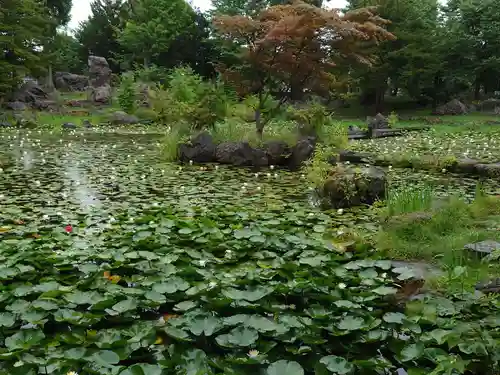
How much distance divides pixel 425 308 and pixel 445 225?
216 cm

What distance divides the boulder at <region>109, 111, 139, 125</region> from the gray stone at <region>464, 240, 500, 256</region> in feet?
62.4

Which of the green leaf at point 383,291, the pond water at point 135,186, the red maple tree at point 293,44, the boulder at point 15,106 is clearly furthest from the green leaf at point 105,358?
the boulder at point 15,106

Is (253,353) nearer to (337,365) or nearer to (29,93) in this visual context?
(337,365)

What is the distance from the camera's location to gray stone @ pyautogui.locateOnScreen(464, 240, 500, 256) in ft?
13.9

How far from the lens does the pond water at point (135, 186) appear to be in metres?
6.31

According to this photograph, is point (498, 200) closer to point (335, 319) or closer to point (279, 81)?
point (335, 319)

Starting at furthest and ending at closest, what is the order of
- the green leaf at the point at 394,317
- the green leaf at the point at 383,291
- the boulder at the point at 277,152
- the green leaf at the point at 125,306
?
the boulder at the point at 277,152
the green leaf at the point at 383,291
the green leaf at the point at 125,306
the green leaf at the point at 394,317

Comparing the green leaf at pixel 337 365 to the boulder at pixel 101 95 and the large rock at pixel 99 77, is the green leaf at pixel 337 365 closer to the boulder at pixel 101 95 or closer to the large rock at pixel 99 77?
the boulder at pixel 101 95

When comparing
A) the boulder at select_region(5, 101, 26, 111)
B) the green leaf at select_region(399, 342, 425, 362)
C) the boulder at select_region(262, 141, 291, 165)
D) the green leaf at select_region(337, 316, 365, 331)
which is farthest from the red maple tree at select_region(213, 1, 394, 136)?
the boulder at select_region(5, 101, 26, 111)

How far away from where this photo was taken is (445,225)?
203 inches

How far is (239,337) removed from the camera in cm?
275

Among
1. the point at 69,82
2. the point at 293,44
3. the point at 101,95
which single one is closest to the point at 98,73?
the point at 101,95

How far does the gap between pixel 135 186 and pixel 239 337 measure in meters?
5.50

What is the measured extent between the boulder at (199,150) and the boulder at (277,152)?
115 centimetres
